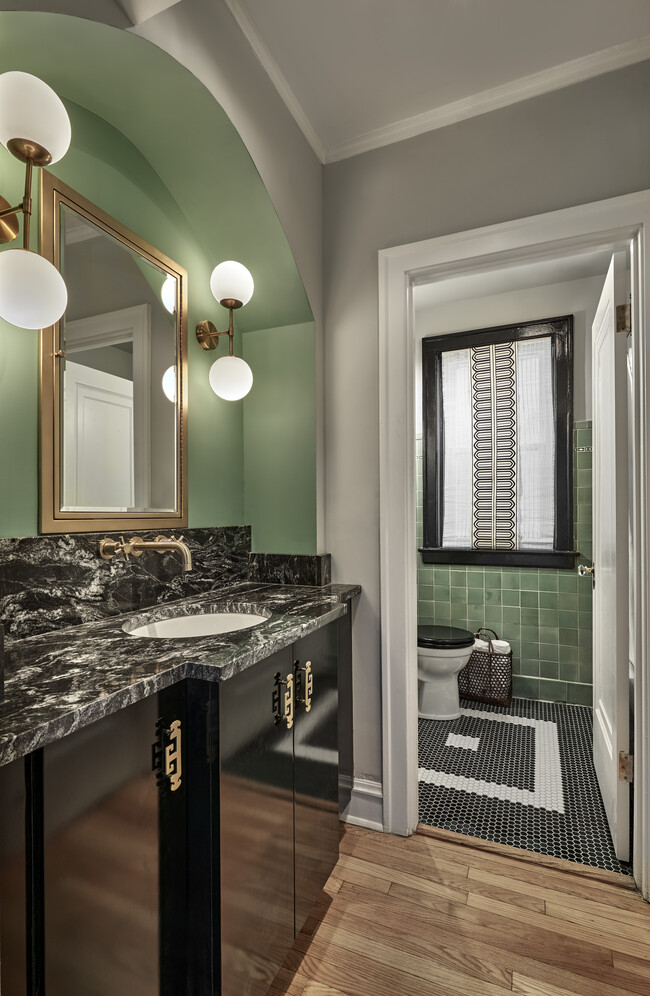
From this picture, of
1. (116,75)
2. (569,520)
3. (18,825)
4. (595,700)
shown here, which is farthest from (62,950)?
(569,520)

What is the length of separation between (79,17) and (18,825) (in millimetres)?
1487

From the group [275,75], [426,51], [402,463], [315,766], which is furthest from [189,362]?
[315,766]

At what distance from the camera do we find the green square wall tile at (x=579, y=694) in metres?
2.99

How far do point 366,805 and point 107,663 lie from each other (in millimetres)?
1391

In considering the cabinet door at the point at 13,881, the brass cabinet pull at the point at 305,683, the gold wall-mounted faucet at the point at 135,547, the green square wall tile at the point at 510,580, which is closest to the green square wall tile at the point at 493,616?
the green square wall tile at the point at 510,580

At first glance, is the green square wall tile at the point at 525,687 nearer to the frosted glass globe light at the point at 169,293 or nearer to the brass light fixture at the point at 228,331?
the brass light fixture at the point at 228,331

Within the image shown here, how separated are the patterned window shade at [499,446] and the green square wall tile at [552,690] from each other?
0.83 metres

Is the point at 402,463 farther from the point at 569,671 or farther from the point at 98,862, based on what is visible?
the point at 569,671

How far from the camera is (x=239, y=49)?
4.97ft

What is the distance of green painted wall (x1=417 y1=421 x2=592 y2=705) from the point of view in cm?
300

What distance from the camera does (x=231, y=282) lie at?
1718 mm

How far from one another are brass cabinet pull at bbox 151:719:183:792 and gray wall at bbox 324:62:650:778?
41.1 inches

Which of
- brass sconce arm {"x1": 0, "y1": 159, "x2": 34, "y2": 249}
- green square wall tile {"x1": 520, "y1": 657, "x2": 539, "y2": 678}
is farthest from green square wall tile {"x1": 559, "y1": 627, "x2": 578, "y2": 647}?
brass sconce arm {"x1": 0, "y1": 159, "x2": 34, "y2": 249}

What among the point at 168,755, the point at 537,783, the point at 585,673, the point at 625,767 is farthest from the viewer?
the point at 585,673
